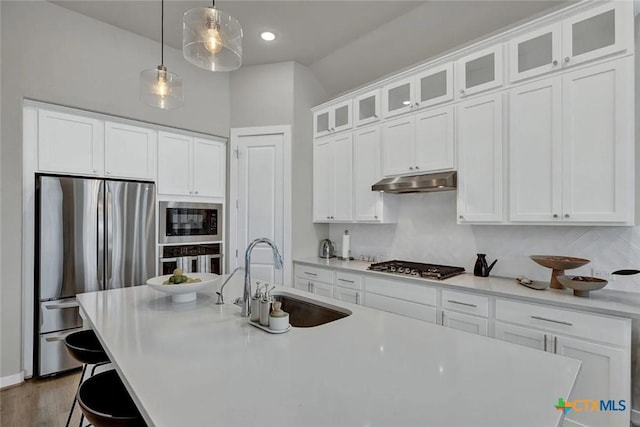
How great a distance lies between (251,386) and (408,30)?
3369 millimetres

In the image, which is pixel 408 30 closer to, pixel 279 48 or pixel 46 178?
pixel 279 48

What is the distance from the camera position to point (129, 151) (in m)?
3.40

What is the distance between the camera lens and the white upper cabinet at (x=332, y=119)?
3742 millimetres

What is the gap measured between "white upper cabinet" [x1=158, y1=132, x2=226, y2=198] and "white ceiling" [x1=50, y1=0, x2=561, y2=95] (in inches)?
43.5

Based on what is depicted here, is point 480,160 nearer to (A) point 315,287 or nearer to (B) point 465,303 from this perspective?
(B) point 465,303

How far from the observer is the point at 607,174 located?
2.06 metres

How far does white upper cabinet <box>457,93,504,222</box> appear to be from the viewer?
2.55m

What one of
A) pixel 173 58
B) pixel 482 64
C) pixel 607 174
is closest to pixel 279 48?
pixel 173 58

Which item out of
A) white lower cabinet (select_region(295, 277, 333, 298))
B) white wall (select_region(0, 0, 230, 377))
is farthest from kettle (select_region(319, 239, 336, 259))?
white wall (select_region(0, 0, 230, 377))

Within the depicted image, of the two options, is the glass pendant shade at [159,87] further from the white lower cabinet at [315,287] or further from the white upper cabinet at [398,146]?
the white lower cabinet at [315,287]

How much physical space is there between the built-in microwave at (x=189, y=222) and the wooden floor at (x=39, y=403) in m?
1.50

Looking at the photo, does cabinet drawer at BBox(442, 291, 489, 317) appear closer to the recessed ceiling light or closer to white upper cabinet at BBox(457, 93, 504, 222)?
white upper cabinet at BBox(457, 93, 504, 222)

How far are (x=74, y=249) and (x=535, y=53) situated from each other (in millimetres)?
4083

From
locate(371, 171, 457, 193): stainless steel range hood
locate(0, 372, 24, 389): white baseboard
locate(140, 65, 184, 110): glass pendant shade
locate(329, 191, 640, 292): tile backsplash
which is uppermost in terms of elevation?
locate(140, 65, 184, 110): glass pendant shade
